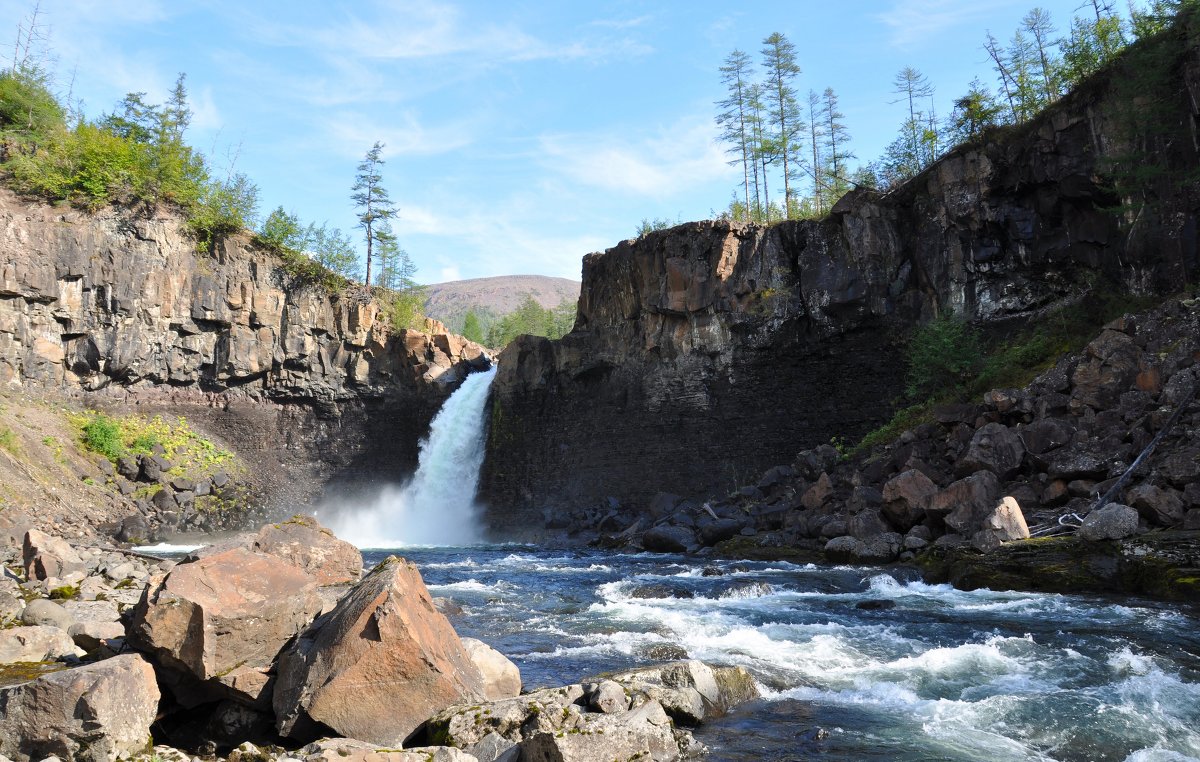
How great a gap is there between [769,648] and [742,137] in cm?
3773

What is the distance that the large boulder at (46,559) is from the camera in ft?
37.1

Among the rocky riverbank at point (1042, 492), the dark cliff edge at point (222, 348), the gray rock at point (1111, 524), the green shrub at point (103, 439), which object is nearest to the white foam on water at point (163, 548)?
the green shrub at point (103, 439)

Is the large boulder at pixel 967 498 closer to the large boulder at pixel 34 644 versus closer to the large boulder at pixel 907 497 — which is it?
the large boulder at pixel 907 497

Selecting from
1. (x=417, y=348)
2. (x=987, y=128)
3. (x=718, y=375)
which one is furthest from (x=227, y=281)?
(x=987, y=128)

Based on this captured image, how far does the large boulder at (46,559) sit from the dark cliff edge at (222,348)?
2163 centimetres

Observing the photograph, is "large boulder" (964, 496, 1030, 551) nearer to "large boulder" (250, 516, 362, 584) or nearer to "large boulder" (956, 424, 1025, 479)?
"large boulder" (956, 424, 1025, 479)

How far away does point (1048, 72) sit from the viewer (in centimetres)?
2939

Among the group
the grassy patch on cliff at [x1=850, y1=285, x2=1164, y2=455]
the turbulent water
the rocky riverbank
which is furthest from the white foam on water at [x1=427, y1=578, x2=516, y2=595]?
the grassy patch on cliff at [x1=850, y1=285, x2=1164, y2=455]

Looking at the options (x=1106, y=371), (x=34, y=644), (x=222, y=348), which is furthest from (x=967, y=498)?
(x=222, y=348)

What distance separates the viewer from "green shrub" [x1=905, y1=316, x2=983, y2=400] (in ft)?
75.2

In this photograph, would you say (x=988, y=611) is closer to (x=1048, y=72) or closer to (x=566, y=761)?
(x=566, y=761)

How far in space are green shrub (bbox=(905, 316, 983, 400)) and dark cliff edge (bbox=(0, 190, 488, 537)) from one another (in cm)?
2202

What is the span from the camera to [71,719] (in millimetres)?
5340

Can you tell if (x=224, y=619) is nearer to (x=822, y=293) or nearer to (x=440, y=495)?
(x=822, y=293)
